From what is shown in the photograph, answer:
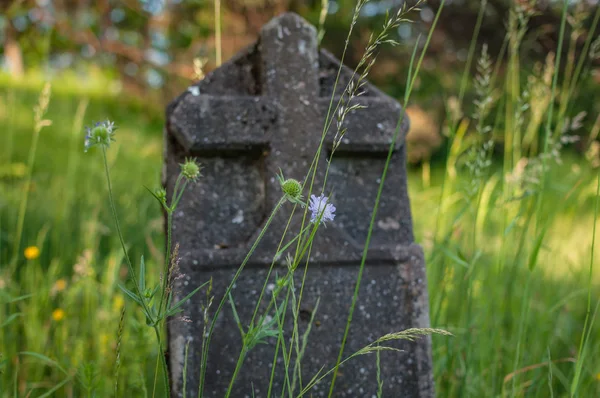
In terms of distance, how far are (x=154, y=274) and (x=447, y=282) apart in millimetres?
1181

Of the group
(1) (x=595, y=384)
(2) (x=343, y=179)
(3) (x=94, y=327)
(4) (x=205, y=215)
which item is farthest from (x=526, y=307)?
(3) (x=94, y=327)

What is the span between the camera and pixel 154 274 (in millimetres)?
2322

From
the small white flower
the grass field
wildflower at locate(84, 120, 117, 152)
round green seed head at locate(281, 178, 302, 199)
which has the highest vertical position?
the small white flower

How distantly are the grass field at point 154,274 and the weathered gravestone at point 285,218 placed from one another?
16 centimetres

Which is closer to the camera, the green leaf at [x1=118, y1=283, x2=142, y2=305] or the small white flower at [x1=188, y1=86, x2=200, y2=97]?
the green leaf at [x1=118, y1=283, x2=142, y2=305]

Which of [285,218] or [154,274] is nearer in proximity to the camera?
[285,218]

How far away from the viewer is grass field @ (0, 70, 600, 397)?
1.66m

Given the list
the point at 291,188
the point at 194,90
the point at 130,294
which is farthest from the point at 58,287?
the point at 291,188

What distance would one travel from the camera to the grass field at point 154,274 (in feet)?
5.44

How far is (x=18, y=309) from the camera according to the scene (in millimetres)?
2197

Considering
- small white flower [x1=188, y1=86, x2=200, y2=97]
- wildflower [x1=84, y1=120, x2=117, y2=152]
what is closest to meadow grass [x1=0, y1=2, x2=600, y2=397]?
wildflower [x1=84, y1=120, x2=117, y2=152]

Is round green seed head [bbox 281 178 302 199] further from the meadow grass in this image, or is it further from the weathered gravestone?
the weathered gravestone

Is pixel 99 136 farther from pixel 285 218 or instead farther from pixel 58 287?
pixel 58 287

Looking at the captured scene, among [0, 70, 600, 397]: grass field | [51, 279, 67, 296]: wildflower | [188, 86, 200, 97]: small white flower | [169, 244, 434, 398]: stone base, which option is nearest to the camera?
[169, 244, 434, 398]: stone base
